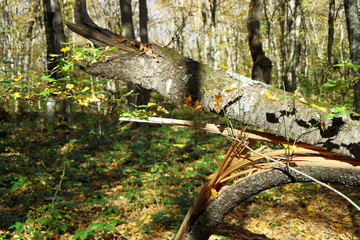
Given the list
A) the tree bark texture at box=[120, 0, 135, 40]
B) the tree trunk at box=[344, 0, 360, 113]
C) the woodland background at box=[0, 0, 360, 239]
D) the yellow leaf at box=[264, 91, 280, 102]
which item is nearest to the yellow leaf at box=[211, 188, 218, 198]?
the woodland background at box=[0, 0, 360, 239]

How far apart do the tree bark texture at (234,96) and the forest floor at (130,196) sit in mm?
3257

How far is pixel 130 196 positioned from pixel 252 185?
4382mm

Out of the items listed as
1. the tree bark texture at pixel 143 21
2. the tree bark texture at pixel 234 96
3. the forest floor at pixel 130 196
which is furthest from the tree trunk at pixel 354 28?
the tree bark texture at pixel 143 21

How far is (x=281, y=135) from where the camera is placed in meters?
1.52

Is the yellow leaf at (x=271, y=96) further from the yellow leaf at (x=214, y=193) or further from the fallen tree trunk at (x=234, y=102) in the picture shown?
the yellow leaf at (x=214, y=193)

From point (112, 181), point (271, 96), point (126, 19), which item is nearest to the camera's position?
point (271, 96)

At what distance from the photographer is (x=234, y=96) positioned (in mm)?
1576

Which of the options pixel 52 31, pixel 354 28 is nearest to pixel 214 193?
pixel 354 28

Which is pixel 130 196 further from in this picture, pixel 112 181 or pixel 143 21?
pixel 143 21

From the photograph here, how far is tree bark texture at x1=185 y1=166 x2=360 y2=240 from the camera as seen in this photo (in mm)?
1637

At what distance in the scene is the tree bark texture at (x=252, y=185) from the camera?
164 cm

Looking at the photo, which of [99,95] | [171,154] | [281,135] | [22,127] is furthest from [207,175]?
[22,127]

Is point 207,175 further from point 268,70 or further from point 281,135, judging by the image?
point 281,135

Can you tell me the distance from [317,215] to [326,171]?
3778mm
